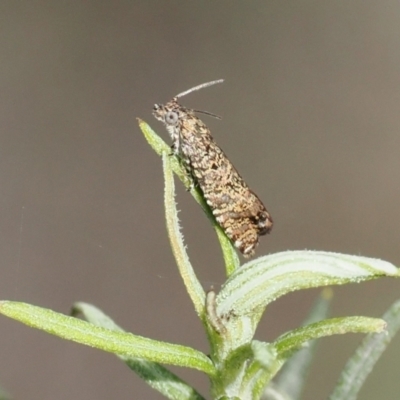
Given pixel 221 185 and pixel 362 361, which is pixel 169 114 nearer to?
pixel 221 185

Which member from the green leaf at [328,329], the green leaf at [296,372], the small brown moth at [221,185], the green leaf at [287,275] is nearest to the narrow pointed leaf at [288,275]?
the green leaf at [287,275]

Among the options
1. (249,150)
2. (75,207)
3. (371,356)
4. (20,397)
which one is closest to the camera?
(371,356)

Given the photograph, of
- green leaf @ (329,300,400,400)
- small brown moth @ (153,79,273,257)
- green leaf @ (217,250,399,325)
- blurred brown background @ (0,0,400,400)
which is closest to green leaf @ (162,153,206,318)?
green leaf @ (217,250,399,325)

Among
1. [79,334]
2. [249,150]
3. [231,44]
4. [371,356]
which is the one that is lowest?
[371,356]

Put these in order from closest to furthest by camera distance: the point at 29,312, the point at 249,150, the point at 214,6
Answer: the point at 29,312 < the point at 249,150 < the point at 214,6

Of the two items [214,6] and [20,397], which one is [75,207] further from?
[214,6]

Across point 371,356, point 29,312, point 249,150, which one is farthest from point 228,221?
point 249,150

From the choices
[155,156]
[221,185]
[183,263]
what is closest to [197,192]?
[221,185]
